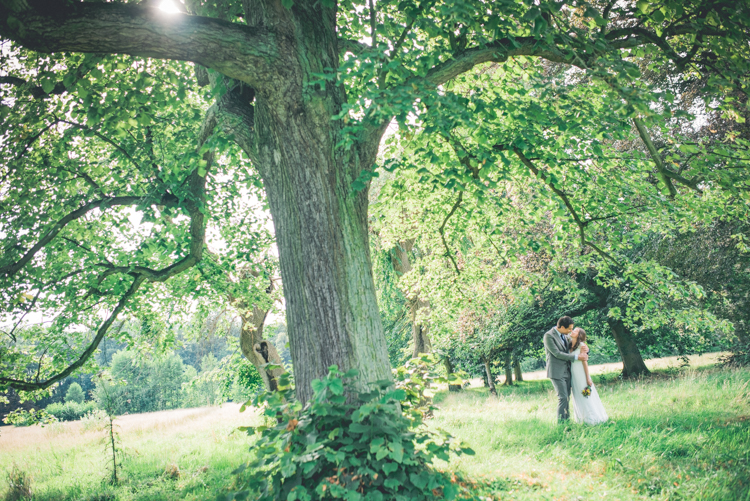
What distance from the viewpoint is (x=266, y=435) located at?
3066 millimetres

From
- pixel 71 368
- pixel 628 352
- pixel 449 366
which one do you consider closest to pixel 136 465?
pixel 71 368

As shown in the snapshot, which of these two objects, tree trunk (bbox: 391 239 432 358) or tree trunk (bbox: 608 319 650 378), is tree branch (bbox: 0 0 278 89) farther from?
tree trunk (bbox: 608 319 650 378)

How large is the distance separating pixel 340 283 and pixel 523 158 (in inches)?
125

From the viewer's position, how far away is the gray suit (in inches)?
268

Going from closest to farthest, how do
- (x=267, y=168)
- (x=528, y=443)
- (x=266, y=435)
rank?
(x=266, y=435)
(x=267, y=168)
(x=528, y=443)

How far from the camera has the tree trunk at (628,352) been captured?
49.5 feet

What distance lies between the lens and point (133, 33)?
317 centimetres

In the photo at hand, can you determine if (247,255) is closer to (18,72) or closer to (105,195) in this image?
(105,195)

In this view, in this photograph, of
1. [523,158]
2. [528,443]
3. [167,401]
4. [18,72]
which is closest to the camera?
[523,158]

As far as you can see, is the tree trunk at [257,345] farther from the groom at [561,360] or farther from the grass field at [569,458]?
the groom at [561,360]

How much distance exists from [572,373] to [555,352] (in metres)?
0.59

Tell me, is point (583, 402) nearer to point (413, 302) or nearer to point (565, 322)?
point (565, 322)

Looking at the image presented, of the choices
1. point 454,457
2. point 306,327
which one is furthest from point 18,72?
point 454,457

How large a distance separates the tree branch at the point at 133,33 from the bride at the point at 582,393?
6547 mm
